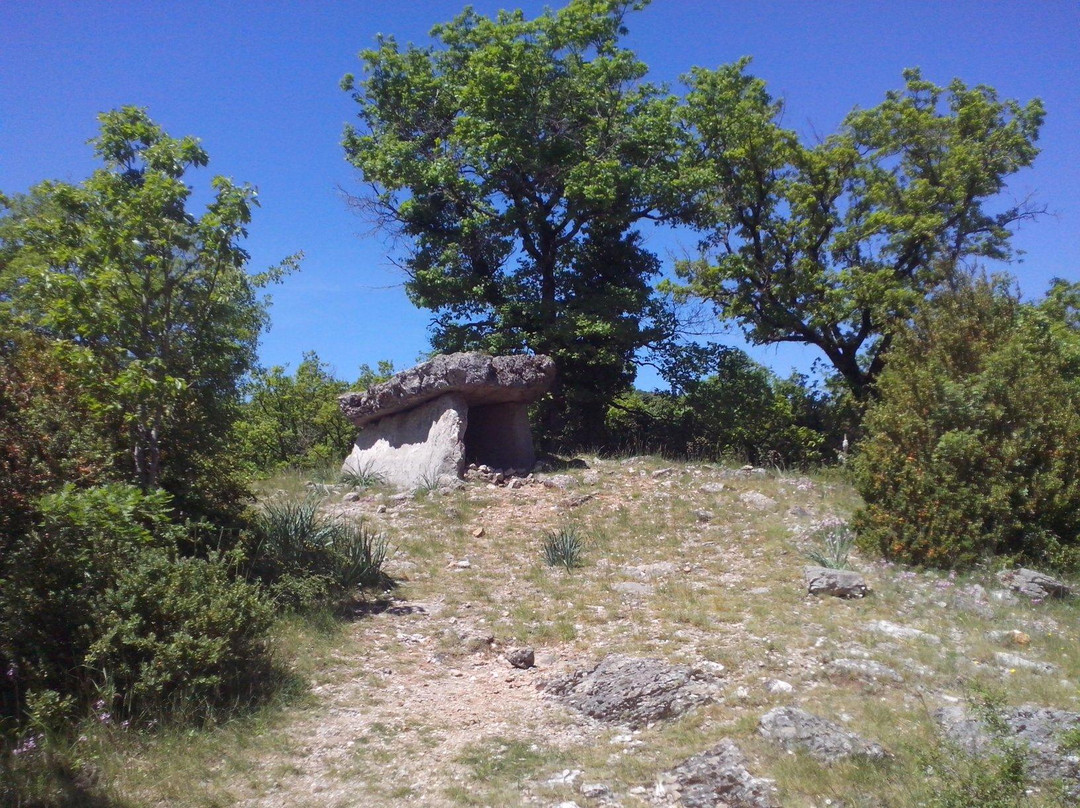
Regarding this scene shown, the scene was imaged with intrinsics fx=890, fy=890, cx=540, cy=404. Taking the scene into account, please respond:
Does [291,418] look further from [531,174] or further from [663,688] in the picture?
[663,688]

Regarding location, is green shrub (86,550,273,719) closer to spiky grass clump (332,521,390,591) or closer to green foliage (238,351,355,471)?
spiky grass clump (332,521,390,591)

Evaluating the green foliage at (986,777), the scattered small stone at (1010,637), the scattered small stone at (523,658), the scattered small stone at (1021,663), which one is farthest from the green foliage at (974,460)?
the green foliage at (986,777)

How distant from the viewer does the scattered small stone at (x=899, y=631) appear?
7589 millimetres

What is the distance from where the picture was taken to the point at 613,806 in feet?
17.1

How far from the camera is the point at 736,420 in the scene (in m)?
18.9

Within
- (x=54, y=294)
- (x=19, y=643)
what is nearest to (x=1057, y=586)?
(x=19, y=643)

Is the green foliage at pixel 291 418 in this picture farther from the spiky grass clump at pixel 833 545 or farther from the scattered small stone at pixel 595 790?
the scattered small stone at pixel 595 790

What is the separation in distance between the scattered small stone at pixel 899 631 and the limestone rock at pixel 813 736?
2.22 meters

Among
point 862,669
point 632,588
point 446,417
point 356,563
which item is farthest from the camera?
point 446,417

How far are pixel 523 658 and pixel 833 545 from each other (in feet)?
14.8

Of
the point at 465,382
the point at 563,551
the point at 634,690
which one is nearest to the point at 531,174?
the point at 465,382

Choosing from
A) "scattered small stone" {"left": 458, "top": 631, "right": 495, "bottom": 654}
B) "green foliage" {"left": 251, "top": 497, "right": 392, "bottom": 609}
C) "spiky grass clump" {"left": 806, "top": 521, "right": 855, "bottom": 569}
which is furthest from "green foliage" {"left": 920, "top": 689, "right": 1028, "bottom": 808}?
"green foliage" {"left": 251, "top": 497, "right": 392, "bottom": 609}

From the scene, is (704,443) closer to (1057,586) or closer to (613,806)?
(1057,586)

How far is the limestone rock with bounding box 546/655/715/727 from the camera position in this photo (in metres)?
6.57
